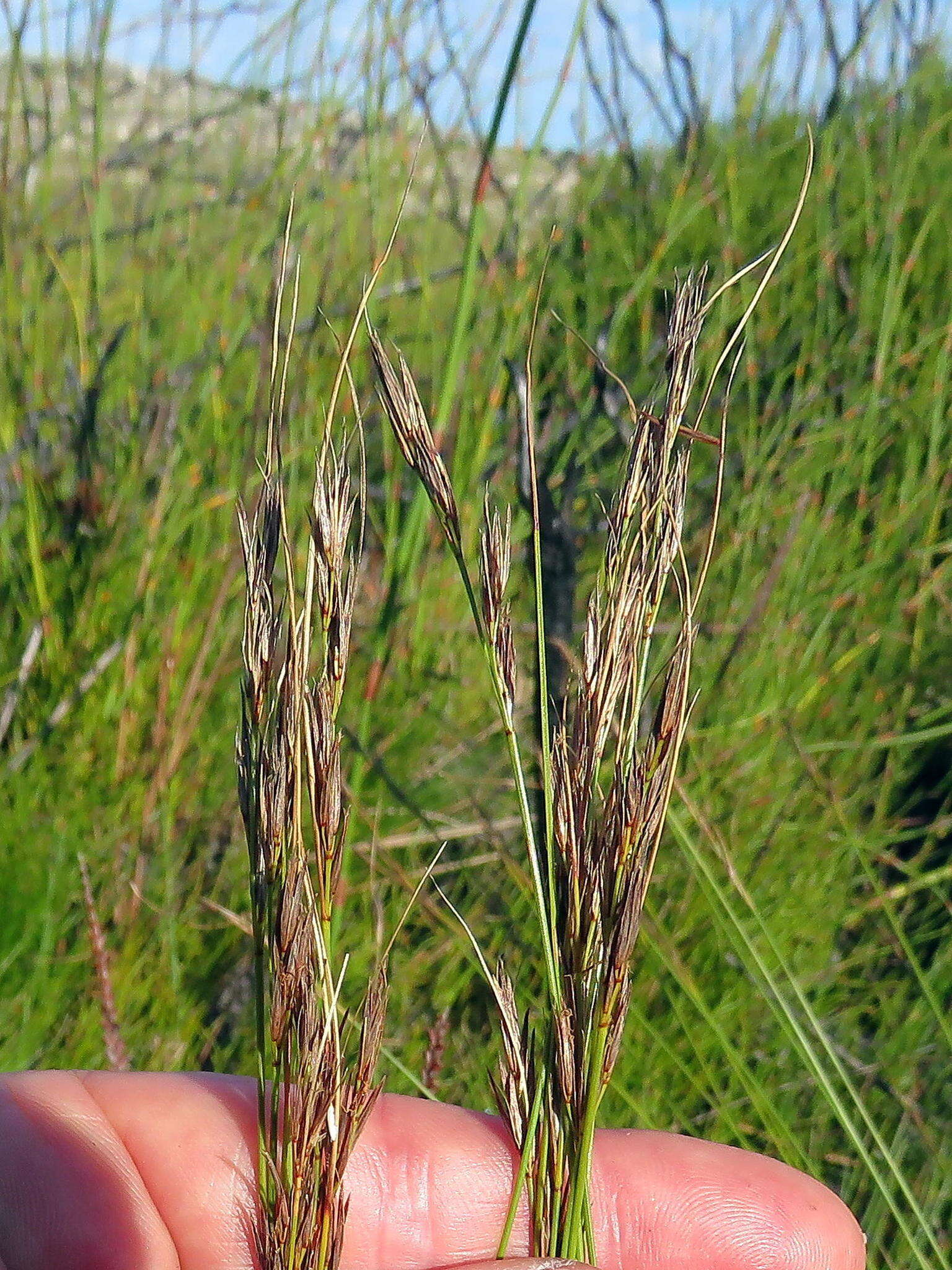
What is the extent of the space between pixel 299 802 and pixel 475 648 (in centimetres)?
112

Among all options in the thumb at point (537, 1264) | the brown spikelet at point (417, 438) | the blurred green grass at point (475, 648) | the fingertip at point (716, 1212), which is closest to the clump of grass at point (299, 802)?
the brown spikelet at point (417, 438)

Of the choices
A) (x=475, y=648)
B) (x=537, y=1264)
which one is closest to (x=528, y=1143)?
(x=537, y=1264)

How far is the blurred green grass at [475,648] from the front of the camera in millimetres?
1416

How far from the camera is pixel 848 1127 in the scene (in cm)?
97

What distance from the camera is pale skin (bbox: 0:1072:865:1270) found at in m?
1.11

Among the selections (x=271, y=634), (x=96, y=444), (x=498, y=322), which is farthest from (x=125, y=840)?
(x=498, y=322)

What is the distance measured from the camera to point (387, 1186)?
3.91 feet

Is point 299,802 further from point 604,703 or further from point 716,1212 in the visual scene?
point 716,1212

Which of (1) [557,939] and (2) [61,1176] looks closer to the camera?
(1) [557,939]

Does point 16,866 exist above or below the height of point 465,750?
below

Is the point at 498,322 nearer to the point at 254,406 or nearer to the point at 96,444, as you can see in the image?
the point at 254,406

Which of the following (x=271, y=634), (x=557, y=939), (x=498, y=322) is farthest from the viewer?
(x=498, y=322)

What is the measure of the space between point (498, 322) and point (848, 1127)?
4.58 ft

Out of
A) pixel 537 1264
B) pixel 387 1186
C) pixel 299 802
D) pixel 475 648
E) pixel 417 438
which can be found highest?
pixel 417 438
